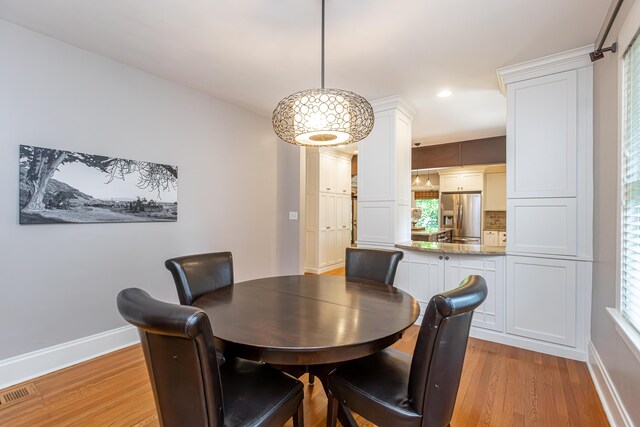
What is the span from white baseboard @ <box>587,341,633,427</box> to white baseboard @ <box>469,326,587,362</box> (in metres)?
0.11

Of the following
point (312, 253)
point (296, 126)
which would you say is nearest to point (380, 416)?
point (296, 126)

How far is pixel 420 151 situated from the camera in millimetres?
5336

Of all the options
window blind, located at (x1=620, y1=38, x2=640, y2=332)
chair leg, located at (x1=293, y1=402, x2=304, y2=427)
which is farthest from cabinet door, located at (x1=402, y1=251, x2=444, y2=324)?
chair leg, located at (x1=293, y1=402, x2=304, y2=427)

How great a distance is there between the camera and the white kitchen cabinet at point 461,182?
246 inches

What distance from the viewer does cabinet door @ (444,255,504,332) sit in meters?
2.78

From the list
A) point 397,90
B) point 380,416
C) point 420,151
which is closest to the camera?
point 380,416

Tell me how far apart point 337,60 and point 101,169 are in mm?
2203

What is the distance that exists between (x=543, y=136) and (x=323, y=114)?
81.8 inches

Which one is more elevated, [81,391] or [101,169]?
[101,169]

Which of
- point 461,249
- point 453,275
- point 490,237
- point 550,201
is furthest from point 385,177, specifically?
point 490,237

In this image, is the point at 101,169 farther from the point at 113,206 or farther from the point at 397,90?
the point at 397,90

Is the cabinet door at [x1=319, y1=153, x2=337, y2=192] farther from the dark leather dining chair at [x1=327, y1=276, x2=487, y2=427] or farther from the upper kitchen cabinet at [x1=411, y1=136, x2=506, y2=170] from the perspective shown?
the dark leather dining chair at [x1=327, y1=276, x2=487, y2=427]

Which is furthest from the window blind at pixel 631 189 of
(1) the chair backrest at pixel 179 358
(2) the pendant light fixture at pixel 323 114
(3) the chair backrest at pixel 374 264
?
(1) the chair backrest at pixel 179 358

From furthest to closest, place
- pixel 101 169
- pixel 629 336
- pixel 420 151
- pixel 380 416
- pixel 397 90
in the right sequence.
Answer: pixel 420 151
pixel 397 90
pixel 101 169
pixel 629 336
pixel 380 416
